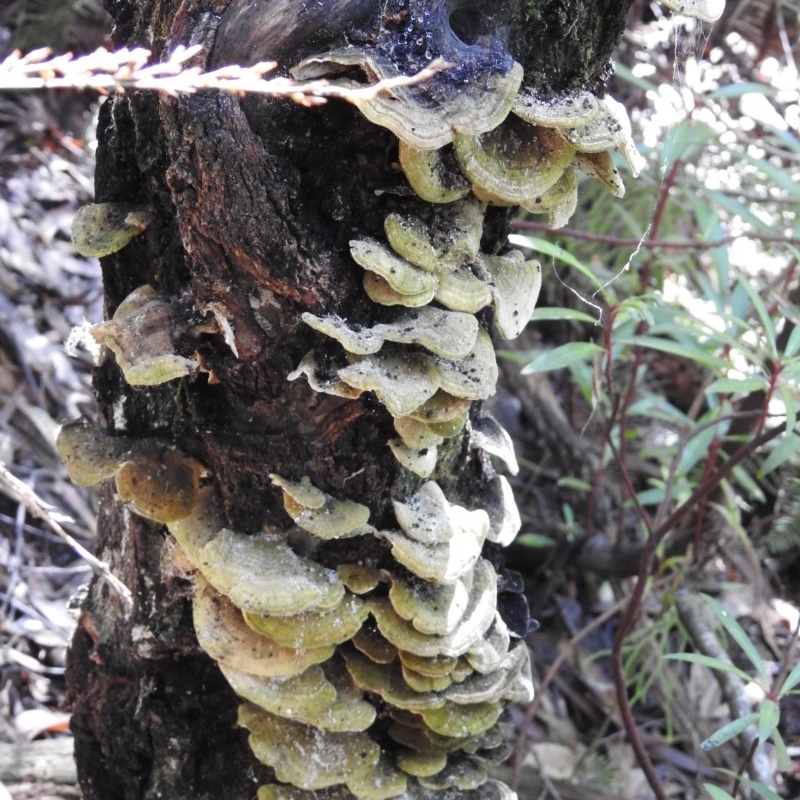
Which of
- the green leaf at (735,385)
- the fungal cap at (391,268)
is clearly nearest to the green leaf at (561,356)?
the green leaf at (735,385)

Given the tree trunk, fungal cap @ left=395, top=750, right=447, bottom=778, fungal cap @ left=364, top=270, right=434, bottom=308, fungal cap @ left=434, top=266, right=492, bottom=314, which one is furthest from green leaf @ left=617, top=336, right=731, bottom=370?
fungal cap @ left=395, top=750, right=447, bottom=778

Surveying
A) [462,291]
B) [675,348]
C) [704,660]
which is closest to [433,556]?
[462,291]

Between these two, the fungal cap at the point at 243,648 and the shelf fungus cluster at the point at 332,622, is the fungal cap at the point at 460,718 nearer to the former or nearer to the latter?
the shelf fungus cluster at the point at 332,622

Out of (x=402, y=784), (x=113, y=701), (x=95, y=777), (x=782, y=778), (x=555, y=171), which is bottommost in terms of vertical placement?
(x=782, y=778)

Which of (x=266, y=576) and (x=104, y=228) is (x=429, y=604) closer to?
(x=266, y=576)

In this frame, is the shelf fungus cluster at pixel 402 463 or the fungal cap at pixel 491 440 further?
the fungal cap at pixel 491 440

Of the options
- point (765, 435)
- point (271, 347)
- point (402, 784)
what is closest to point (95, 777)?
point (402, 784)

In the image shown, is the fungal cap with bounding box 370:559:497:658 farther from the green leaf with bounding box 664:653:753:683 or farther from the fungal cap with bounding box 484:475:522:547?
the green leaf with bounding box 664:653:753:683

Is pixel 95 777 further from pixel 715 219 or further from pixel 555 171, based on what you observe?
pixel 715 219
